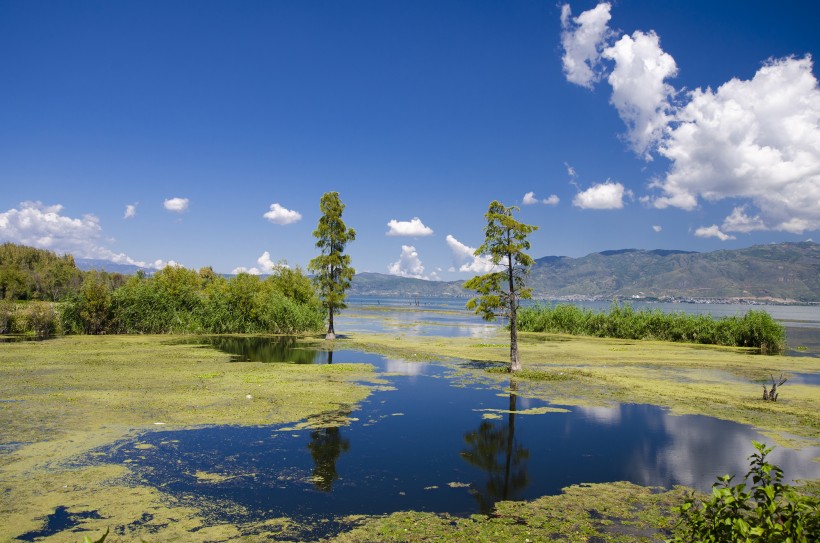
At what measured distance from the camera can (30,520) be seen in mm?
10438

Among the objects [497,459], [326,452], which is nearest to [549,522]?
[497,459]

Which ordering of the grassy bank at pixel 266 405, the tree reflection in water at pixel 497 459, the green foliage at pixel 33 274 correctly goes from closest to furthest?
the grassy bank at pixel 266 405
the tree reflection in water at pixel 497 459
the green foliage at pixel 33 274

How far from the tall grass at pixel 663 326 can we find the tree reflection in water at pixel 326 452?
4756 cm

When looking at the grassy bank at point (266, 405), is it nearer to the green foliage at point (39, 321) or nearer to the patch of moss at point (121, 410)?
the patch of moss at point (121, 410)

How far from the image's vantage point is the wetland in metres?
10.9

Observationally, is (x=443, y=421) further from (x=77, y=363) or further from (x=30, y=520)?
(x=77, y=363)

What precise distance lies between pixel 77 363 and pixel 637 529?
111ft

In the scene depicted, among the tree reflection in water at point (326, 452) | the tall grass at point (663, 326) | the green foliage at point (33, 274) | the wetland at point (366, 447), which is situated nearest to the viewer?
the wetland at point (366, 447)

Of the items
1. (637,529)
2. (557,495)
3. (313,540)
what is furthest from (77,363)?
(637,529)

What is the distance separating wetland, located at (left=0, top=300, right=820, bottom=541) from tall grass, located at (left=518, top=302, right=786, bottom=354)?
23770mm

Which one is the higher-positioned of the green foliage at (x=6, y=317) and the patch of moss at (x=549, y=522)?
the green foliage at (x=6, y=317)

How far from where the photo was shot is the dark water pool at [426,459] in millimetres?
12172

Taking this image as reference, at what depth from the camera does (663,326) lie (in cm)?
5950

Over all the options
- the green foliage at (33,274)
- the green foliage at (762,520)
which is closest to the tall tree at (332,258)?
the green foliage at (762,520)
